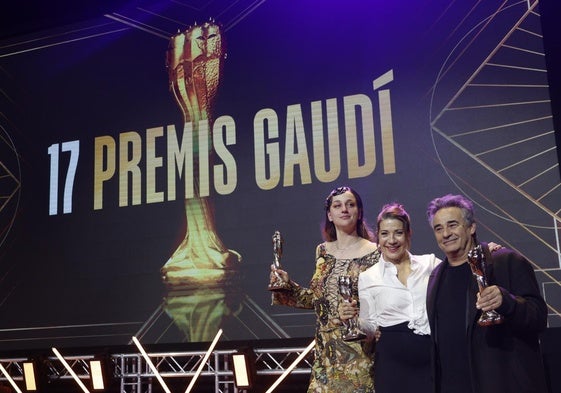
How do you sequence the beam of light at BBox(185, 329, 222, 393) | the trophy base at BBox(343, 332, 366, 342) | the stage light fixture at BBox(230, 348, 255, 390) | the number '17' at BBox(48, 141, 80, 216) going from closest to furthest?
1. the trophy base at BBox(343, 332, 366, 342)
2. the stage light fixture at BBox(230, 348, 255, 390)
3. the beam of light at BBox(185, 329, 222, 393)
4. the number '17' at BBox(48, 141, 80, 216)

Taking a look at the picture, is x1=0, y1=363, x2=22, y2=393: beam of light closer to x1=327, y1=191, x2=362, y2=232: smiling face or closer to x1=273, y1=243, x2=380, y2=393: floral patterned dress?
x1=273, y1=243, x2=380, y2=393: floral patterned dress

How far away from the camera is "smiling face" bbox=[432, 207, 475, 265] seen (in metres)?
2.16

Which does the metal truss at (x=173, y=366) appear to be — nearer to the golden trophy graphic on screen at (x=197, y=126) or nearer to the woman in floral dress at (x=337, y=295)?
the golden trophy graphic on screen at (x=197, y=126)

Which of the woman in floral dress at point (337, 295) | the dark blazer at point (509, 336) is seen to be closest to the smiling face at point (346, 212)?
the woman in floral dress at point (337, 295)

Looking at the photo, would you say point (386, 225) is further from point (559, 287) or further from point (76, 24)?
point (76, 24)

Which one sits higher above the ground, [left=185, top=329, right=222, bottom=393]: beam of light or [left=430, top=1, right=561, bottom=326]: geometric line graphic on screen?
[left=430, top=1, right=561, bottom=326]: geometric line graphic on screen

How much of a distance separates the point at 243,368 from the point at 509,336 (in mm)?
2344

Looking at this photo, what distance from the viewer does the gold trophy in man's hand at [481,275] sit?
1931 mm

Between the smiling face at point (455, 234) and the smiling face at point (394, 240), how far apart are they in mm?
284

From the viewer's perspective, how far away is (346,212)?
3.03 metres

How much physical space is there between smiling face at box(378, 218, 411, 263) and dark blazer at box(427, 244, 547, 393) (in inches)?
16.1

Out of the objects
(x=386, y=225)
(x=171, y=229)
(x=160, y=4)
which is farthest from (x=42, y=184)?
(x=386, y=225)

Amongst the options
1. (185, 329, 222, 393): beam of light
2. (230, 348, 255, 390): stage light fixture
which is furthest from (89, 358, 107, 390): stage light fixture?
(230, 348, 255, 390): stage light fixture

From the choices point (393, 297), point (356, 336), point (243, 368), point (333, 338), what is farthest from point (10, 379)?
point (393, 297)
